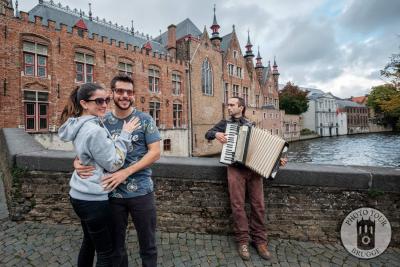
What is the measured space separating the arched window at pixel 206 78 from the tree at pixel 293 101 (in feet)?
89.5

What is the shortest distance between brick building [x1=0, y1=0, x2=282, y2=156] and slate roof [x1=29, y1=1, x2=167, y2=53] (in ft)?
0.21

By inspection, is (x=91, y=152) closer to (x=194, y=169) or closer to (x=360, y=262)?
(x=194, y=169)

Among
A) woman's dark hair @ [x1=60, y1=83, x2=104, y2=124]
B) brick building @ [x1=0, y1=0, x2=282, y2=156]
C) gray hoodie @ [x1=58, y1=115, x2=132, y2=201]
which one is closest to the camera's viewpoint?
gray hoodie @ [x1=58, y1=115, x2=132, y2=201]

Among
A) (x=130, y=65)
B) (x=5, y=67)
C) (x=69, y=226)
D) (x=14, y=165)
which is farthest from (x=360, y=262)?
(x=130, y=65)

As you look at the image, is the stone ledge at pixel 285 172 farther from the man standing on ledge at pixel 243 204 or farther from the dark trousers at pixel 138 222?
the dark trousers at pixel 138 222

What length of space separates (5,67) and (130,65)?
322 inches

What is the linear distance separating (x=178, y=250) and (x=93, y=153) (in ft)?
5.65

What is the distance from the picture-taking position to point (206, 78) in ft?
84.7

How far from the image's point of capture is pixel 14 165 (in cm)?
318

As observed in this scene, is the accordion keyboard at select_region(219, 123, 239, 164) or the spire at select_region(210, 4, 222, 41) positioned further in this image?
the spire at select_region(210, 4, 222, 41)

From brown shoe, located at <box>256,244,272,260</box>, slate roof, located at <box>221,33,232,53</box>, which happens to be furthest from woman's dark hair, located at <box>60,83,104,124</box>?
slate roof, located at <box>221,33,232,53</box>

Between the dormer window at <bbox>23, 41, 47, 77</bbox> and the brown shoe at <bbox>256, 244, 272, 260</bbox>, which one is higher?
the dormer window at <bbox>23, 41, 47, 77</bbox>

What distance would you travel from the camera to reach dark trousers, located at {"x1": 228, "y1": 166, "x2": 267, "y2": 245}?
279cm

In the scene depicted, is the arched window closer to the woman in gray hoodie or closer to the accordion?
the accordion
